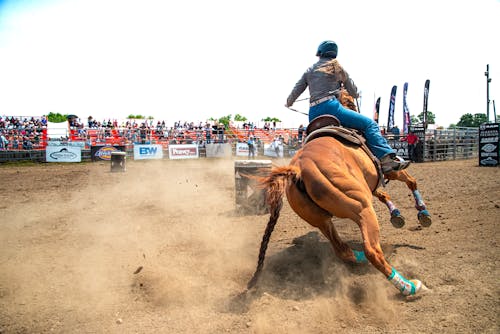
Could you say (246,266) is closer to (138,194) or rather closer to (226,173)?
(138,194)

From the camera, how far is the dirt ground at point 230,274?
2.95m

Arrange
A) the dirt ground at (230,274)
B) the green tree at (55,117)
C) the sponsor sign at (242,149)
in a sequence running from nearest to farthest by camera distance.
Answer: the dirt ground at (230,274), the sponsor sign at (242,149), the green tree at (55,117)

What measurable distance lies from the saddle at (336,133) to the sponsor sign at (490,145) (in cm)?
1215

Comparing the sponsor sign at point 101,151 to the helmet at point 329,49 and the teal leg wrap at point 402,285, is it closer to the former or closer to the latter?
the helmet at point 329,49

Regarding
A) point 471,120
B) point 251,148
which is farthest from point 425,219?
point 471,120

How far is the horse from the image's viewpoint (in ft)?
10.4

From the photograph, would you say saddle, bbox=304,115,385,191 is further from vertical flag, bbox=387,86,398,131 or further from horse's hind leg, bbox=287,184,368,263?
vertical flag, bbox=387,86,398,131

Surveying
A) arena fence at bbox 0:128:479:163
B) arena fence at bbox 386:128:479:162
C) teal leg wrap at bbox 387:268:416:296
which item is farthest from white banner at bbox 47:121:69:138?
teal leg wrap at bbox 387:268:416:296

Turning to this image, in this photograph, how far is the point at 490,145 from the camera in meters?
13.8

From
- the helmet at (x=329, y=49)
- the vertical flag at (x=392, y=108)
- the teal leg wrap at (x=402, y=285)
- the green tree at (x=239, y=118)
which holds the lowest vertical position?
the teal leg wrap at (x=402, y=285)

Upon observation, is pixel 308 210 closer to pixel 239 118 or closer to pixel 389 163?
pixel 389 163

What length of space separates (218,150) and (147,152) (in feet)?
15.0

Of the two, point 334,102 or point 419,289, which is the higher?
point 334,102

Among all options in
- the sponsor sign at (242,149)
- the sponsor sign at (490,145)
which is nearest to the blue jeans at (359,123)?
→ the sponsor sign at (490,145)
